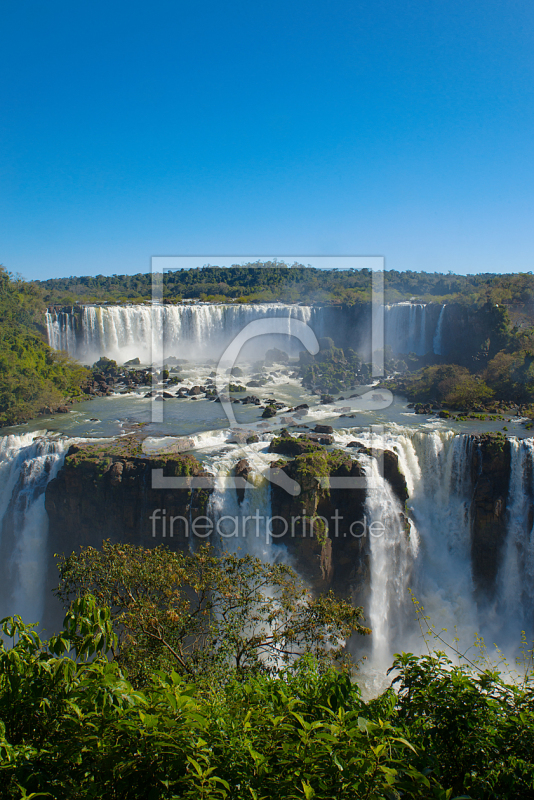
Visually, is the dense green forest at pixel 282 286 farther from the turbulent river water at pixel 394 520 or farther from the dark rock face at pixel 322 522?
the dark rock face at pixel 322 522

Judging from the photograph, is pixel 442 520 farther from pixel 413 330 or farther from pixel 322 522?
pixel 413 330

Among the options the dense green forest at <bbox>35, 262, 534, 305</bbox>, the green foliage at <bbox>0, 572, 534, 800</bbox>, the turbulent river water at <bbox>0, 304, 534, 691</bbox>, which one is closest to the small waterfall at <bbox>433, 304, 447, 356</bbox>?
the dense green forest at <bbox>35, 262, 534, 305</bbox>

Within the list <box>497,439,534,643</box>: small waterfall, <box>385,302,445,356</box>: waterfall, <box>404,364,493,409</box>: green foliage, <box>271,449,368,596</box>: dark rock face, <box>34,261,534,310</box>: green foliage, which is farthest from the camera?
<box>34,261,534,310</box>: green foliage

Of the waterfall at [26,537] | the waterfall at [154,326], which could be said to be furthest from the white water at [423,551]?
the waterfall at [154,326]

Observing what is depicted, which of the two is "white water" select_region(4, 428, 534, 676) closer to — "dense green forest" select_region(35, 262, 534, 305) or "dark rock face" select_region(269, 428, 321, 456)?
"dark rock face" select_region(269, 428, 321, 456)

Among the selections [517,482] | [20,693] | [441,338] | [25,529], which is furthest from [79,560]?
[441,338]

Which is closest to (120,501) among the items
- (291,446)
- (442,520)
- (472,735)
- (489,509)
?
(291,446)
